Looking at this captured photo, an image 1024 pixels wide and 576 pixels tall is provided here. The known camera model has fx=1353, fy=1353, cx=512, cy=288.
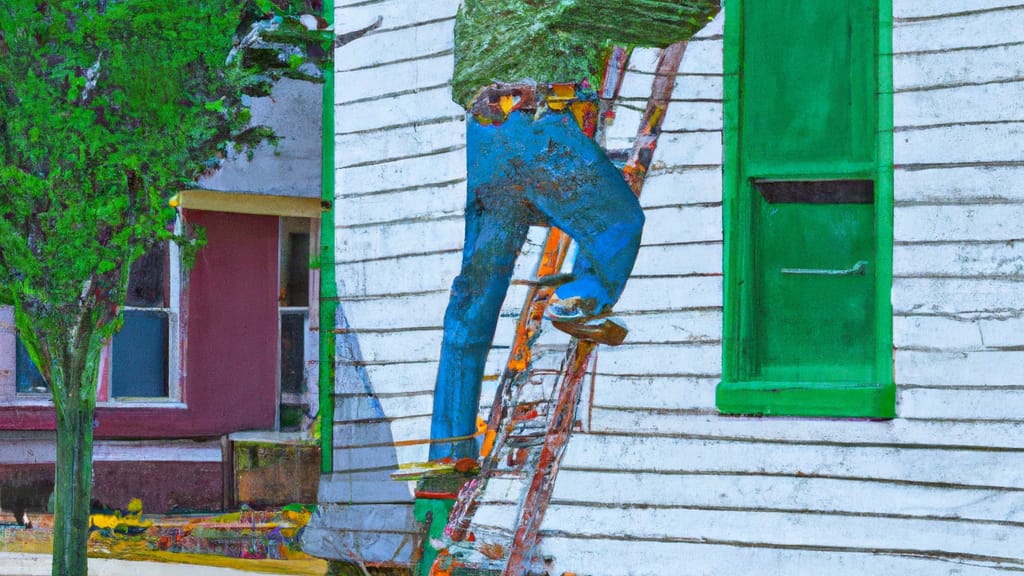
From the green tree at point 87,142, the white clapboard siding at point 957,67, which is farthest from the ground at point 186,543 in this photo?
the white clapboard siding at point 957,67

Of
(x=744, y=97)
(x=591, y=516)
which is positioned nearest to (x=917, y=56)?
(x=744, y=97)

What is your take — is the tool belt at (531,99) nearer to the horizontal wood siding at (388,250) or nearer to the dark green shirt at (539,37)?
the dark green shirt at (539,37)

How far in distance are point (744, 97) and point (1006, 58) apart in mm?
941

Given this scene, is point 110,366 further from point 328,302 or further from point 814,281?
point 814,281

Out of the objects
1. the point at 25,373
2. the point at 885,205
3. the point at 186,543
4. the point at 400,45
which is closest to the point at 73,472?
the point at 186,543

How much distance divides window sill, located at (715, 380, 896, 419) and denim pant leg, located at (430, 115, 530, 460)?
0.95 meters

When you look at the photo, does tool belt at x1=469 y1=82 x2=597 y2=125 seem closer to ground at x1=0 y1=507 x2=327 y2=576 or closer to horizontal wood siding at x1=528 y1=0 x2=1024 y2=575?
horizontal wood siding at x1=528 y1=0 x2=1024 y2=575

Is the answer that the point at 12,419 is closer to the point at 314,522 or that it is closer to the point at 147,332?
the point at 147,332

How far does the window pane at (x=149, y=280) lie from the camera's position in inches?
286

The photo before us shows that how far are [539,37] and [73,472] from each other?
330 cm

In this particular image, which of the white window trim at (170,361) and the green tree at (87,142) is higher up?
the green tree at (87,142)

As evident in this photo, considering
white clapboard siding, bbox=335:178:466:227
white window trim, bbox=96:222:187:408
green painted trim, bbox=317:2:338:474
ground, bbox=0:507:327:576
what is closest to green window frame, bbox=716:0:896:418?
white clapboard siding, bbox=335:178:466:227

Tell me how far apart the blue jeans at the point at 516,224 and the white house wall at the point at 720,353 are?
0.43 metres

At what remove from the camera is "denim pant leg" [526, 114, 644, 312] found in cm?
445
